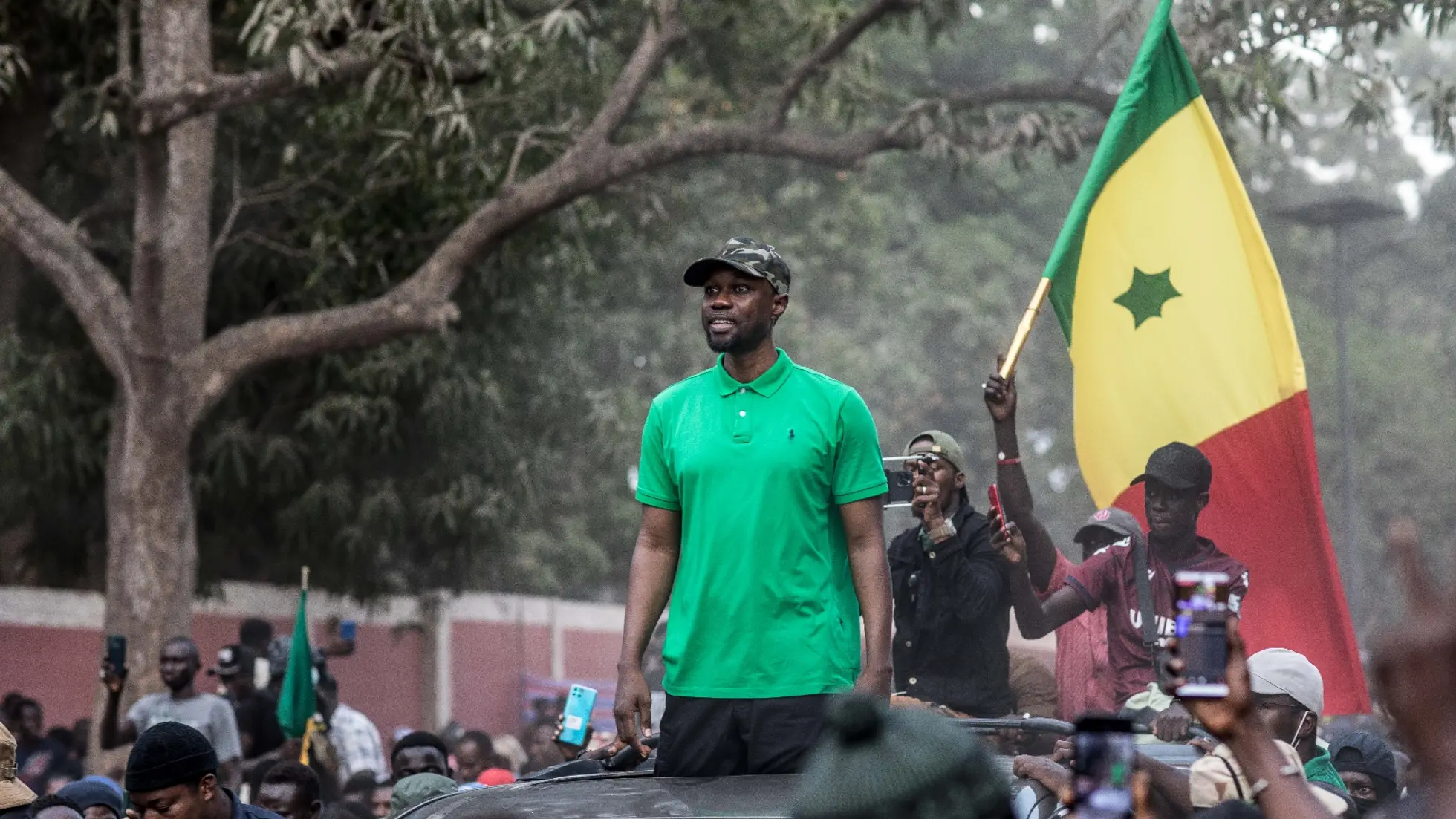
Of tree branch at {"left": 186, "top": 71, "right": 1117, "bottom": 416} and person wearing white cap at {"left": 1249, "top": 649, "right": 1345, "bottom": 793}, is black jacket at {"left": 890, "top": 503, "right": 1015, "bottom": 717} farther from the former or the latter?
tree branch at {"left": 186, "top": 71, "right": 1117, "bottom": 416}

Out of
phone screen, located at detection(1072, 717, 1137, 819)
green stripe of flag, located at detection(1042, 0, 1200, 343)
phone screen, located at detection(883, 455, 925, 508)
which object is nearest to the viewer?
phone screen, located at detection(1072, 717, 1137, 819)

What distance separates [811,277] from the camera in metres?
28.6

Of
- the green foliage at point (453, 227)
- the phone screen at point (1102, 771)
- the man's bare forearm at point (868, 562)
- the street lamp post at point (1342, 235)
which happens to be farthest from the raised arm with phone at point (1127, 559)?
the street lamp post at point (1342, 235)

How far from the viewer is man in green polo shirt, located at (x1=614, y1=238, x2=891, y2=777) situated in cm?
469

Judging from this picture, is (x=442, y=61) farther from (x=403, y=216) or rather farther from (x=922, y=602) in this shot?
(x=922, y=602)

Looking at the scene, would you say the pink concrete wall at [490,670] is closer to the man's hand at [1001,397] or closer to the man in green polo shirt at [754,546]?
the man's hand at [1001,397]

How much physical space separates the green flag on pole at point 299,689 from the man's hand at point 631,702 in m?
5.78

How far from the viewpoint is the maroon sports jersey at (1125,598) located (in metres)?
7.05

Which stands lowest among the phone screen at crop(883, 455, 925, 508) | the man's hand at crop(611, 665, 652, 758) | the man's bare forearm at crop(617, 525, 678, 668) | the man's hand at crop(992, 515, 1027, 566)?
the man's hand at crop(611, 665, 652, 758)

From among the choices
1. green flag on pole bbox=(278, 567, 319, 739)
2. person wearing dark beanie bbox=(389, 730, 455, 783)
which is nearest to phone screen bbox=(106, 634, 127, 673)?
green flag on pole bbox=(278, 567, 319, 739)

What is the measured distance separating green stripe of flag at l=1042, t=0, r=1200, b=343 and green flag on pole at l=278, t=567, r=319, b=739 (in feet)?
14.3

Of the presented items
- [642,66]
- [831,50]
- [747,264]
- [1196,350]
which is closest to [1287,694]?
[747,264]

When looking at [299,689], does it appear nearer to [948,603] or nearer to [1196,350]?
[948,603]

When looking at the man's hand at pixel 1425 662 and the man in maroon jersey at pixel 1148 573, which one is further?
the man in maroon jersey at pixel 1148 573
